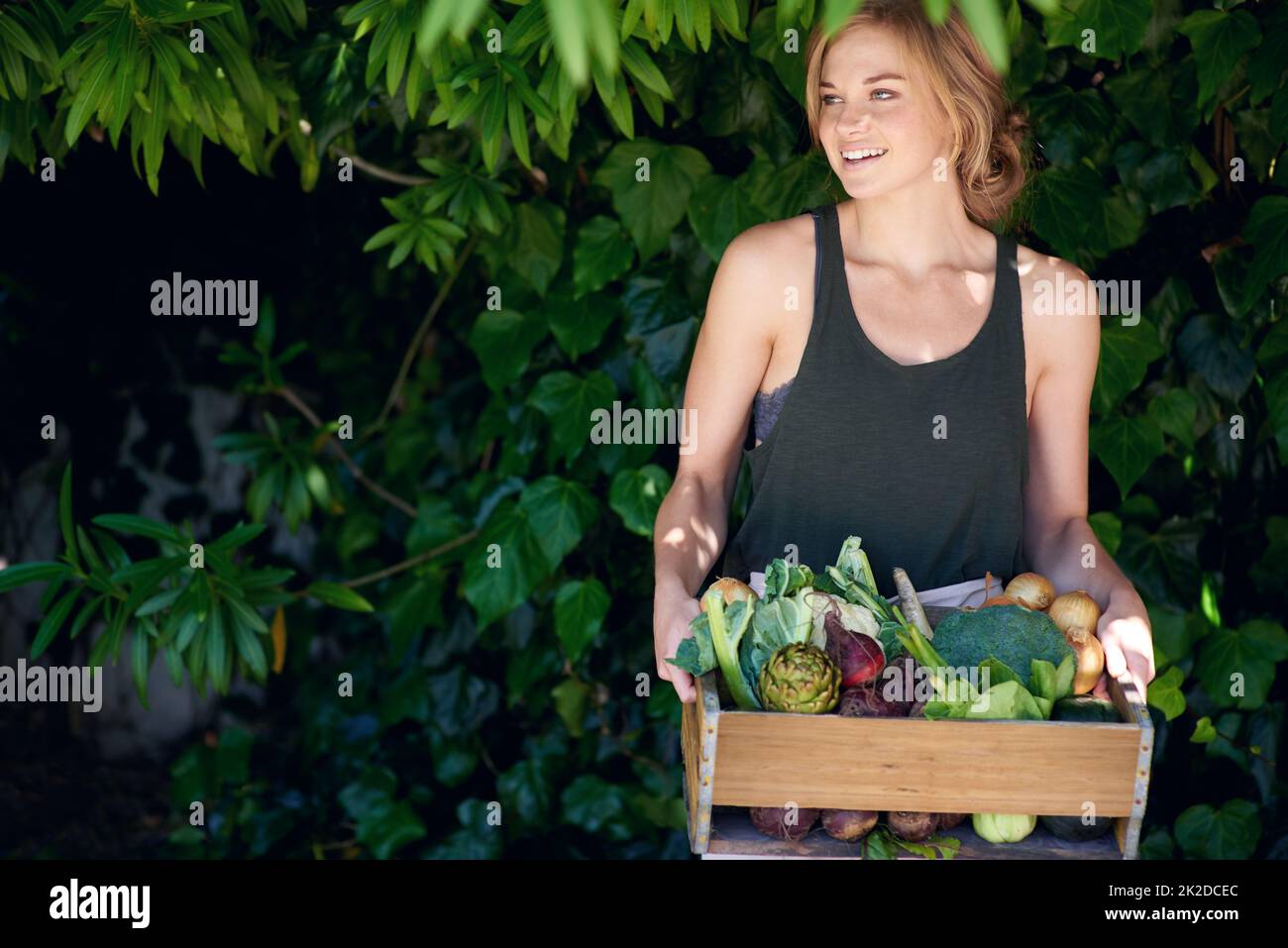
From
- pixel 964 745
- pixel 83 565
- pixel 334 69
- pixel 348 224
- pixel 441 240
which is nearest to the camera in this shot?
pixel 964 745

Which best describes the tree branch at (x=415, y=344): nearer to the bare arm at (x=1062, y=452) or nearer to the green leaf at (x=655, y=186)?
the green leaf at (x=655, y=186)

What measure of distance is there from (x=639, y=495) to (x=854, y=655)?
129cm

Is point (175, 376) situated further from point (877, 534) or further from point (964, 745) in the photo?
point (964, 745)

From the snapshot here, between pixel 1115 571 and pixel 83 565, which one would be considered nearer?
pixel 1115 571

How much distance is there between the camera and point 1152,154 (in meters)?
2.70

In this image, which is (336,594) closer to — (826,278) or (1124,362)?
(826,278)

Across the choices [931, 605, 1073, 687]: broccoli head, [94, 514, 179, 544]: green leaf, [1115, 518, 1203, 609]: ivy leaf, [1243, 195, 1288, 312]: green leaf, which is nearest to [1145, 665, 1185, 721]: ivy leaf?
[1115, 518, 1203, 609]: ivy leaf

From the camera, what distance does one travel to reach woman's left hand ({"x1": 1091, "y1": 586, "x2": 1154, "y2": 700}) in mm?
1669

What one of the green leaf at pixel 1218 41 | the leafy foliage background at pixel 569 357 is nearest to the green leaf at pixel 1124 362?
the leafy foliage background at pixel 569 357

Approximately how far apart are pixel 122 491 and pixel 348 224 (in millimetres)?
933

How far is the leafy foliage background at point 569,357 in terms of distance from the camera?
243 centimetres

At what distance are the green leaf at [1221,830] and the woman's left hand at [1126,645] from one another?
4.24 feet
